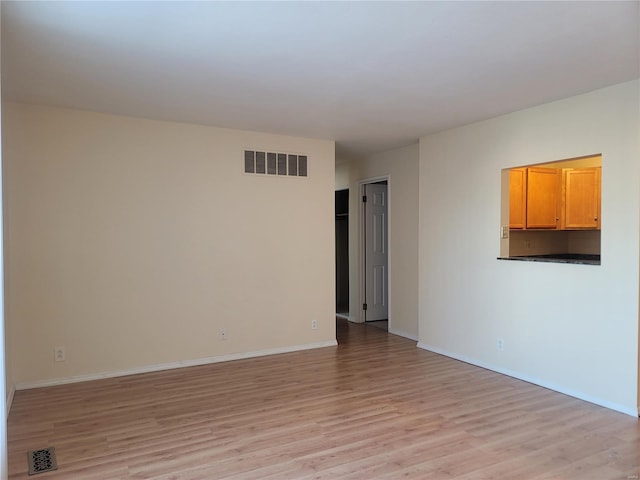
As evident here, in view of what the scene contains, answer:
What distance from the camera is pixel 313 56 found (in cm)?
289

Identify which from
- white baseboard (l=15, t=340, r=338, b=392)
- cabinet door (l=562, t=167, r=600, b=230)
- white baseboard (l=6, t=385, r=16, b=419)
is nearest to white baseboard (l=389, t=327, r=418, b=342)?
white baseboard (l=15, t=340, r=338, b=392)

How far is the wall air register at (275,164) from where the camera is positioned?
503cm

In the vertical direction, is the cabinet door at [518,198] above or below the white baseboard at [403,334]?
above

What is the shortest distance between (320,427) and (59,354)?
2595mm

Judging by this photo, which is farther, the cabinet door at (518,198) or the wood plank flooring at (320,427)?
the cabinet door at (518,198)

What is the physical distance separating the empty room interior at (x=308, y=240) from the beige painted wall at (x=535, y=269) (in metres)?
0.02

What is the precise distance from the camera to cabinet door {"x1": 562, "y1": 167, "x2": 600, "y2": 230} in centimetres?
489

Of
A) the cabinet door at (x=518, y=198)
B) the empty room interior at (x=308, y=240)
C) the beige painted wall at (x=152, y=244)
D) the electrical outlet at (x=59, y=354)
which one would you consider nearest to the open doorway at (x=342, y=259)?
the empty room interior at (x=308, y=240)

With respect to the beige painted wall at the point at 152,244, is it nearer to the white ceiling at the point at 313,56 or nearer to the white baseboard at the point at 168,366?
the white baseboard at the point at 168,366

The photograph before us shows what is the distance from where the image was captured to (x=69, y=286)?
13.6ft

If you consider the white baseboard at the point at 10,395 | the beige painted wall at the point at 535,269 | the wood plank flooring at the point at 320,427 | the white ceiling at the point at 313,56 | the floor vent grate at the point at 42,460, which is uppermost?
the white ceiling at the point at 313,56

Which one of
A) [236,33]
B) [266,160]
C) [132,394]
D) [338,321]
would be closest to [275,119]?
[266,160]

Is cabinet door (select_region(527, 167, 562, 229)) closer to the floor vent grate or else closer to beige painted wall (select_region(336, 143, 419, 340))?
beige painted wall (select_region(336, 143, 419, 340))

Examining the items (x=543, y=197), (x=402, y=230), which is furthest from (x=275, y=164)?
(x=543, y=197)
